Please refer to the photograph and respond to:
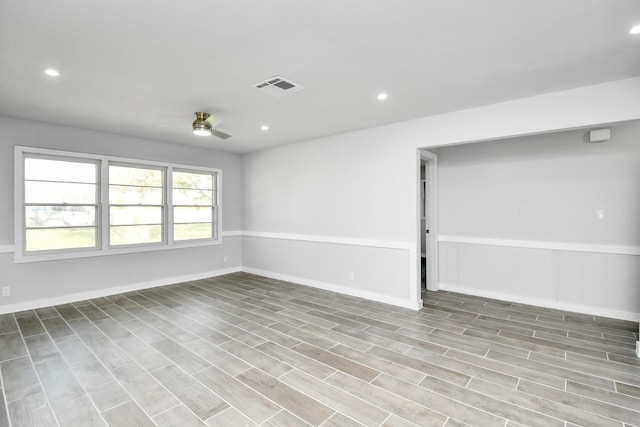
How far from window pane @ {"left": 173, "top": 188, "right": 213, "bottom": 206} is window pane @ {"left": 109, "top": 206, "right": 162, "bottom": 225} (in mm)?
403

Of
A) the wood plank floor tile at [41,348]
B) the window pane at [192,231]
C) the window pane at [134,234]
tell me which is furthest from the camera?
the window pane at [192,231]

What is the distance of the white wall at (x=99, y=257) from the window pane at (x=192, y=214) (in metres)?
0.34

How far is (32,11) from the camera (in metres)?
2.01

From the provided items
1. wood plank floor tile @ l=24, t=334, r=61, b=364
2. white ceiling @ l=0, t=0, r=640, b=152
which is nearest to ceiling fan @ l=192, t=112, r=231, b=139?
white ceiling @ l=0, t=0, r=640, b=152

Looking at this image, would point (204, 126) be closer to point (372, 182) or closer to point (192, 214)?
point (372, 182)

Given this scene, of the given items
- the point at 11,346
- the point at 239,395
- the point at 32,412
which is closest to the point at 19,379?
the point at 32,412

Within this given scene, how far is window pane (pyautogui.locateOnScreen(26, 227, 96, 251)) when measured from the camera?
455 centimetres

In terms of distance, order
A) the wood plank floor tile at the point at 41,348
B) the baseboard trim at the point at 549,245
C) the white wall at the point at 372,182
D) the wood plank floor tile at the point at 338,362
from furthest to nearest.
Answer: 1. the baseboard trim at the point at 549,245
2. the white wall at the point at 372,182
3. the wood plank floor tile at the point at 41,348
4. the wood plank floor tile at the point at 338,362

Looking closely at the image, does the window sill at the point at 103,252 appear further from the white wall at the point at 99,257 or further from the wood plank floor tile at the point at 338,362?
the wood plank floor tile at the point at 338,362

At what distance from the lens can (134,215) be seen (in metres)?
5.56

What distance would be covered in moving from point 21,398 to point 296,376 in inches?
81.4

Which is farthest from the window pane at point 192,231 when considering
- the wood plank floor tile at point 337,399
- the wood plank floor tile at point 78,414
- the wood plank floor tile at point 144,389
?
the wood plank floor tile at point 337,399

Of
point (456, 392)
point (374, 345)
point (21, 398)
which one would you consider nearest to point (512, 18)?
point (456, 392)

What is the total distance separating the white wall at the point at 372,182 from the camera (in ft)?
11.0
